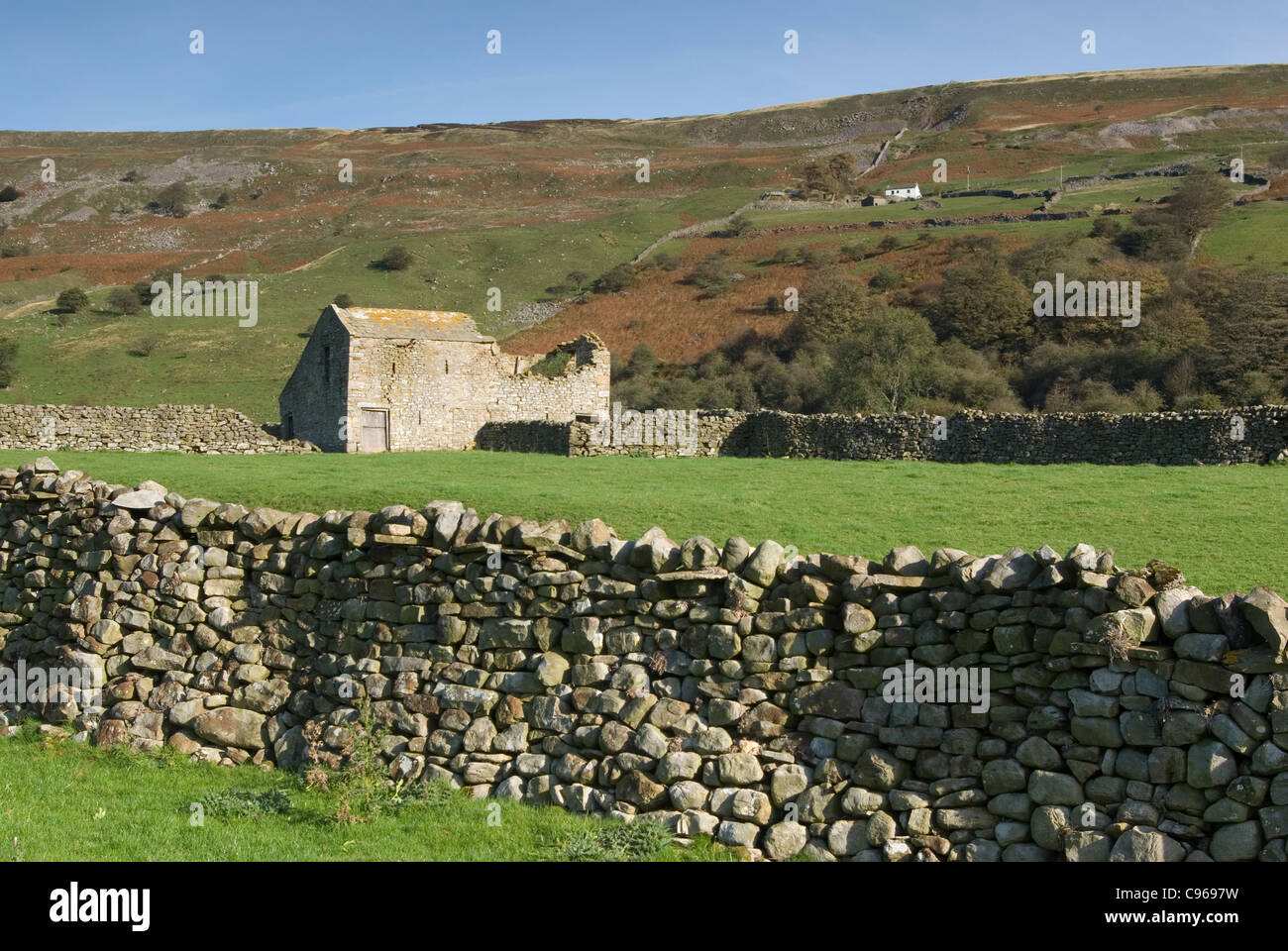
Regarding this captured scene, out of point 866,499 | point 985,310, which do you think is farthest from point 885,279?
point 866,499

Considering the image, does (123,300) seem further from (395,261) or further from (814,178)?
(814,178)

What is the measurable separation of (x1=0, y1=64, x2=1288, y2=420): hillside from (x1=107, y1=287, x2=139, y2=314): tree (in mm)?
645

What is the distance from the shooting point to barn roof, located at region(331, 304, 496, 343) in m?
36.5

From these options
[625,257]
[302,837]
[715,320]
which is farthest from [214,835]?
[625,257]

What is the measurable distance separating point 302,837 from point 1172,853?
607 centimetres

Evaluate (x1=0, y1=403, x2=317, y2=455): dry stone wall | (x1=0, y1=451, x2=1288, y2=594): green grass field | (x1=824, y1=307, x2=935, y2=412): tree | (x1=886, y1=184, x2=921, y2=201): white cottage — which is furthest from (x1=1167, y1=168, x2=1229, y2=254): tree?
(x1=0, y1=403, x2=317, y2=455): dry stone wall

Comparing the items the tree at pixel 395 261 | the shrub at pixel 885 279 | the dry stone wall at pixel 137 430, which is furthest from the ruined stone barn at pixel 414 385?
the tree at pixel 395 261

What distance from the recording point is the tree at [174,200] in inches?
4544

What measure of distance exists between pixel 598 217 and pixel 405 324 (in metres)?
73.6

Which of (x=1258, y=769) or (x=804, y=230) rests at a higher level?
(x=804, y=230)

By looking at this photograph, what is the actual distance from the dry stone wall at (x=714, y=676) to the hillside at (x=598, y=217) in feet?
134
